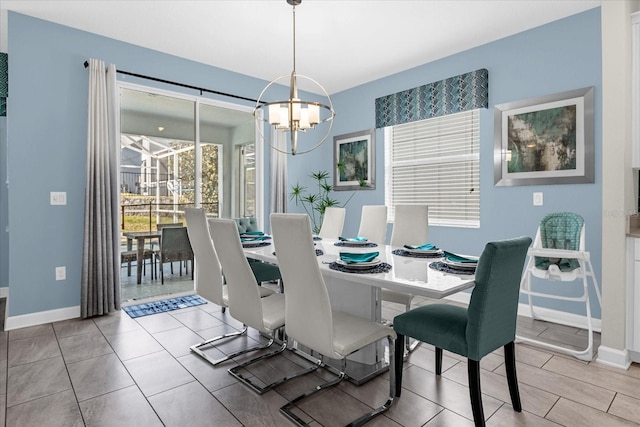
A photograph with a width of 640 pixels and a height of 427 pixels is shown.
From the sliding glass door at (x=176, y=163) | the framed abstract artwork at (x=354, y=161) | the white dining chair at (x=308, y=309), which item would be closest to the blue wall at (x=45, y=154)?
the sliding glass door at (x=176, y=163)

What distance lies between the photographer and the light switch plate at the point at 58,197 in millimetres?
3377

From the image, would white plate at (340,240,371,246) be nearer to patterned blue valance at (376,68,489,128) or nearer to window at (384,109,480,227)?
window at (384,109,480,227)

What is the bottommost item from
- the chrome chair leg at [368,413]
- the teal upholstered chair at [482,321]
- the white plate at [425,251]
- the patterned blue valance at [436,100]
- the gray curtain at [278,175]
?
the chrome chair leg at [368,413]

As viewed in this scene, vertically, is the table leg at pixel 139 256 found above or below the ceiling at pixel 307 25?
below

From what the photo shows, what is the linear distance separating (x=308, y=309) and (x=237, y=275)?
634 millimetres

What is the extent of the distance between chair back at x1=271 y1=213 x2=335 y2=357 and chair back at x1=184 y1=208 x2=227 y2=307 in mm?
813

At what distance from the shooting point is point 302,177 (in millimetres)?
5590

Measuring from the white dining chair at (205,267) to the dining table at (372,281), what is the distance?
273 millimetres

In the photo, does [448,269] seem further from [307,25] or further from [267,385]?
[307,25]

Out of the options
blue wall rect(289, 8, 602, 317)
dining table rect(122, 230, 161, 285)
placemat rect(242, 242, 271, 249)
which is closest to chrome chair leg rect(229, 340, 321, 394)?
placemat rect(242, 242, 271, 249)

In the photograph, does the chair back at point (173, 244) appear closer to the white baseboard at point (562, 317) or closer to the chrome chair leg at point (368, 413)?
the chrome chair leg at point (368, 413)

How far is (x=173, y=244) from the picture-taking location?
4.33 meters

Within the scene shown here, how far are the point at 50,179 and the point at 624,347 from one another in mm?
4823

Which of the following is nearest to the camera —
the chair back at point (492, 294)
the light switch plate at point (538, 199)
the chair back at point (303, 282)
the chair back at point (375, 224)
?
the chair back at point (492, 294)
